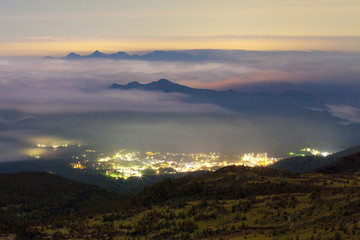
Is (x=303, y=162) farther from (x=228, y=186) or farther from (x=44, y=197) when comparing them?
(x=228, y=186)

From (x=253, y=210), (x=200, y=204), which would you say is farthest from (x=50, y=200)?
(x=253, y=210)

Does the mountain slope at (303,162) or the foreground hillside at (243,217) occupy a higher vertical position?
the foreground hillside at (243,217)

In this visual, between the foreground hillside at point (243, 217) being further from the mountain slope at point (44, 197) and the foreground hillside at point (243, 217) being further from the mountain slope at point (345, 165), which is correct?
the mountain slope at point (44, 197)

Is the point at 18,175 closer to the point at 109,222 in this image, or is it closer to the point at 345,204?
the point at 109,222

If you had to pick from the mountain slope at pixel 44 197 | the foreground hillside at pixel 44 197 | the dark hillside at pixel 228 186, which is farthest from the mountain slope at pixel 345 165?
the foreground hillside at pixel 44 197

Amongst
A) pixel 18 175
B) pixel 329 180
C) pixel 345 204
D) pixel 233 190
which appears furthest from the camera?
pixel 18 175

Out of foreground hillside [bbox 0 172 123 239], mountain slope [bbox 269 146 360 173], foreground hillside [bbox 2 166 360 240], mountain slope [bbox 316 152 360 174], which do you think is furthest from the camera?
mountain slope [bbox 269 146 360 173]

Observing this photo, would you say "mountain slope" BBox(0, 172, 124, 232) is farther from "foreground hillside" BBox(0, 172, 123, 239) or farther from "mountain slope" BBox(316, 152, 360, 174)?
"mountain slope" BBox(316, 152, 360, 174)

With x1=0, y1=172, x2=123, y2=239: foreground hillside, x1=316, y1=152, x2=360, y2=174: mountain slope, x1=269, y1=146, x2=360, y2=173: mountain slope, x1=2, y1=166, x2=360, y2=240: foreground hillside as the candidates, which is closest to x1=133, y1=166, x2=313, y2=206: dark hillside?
x1=2, y1=166, x2=360, y2=240: foreground hillside
